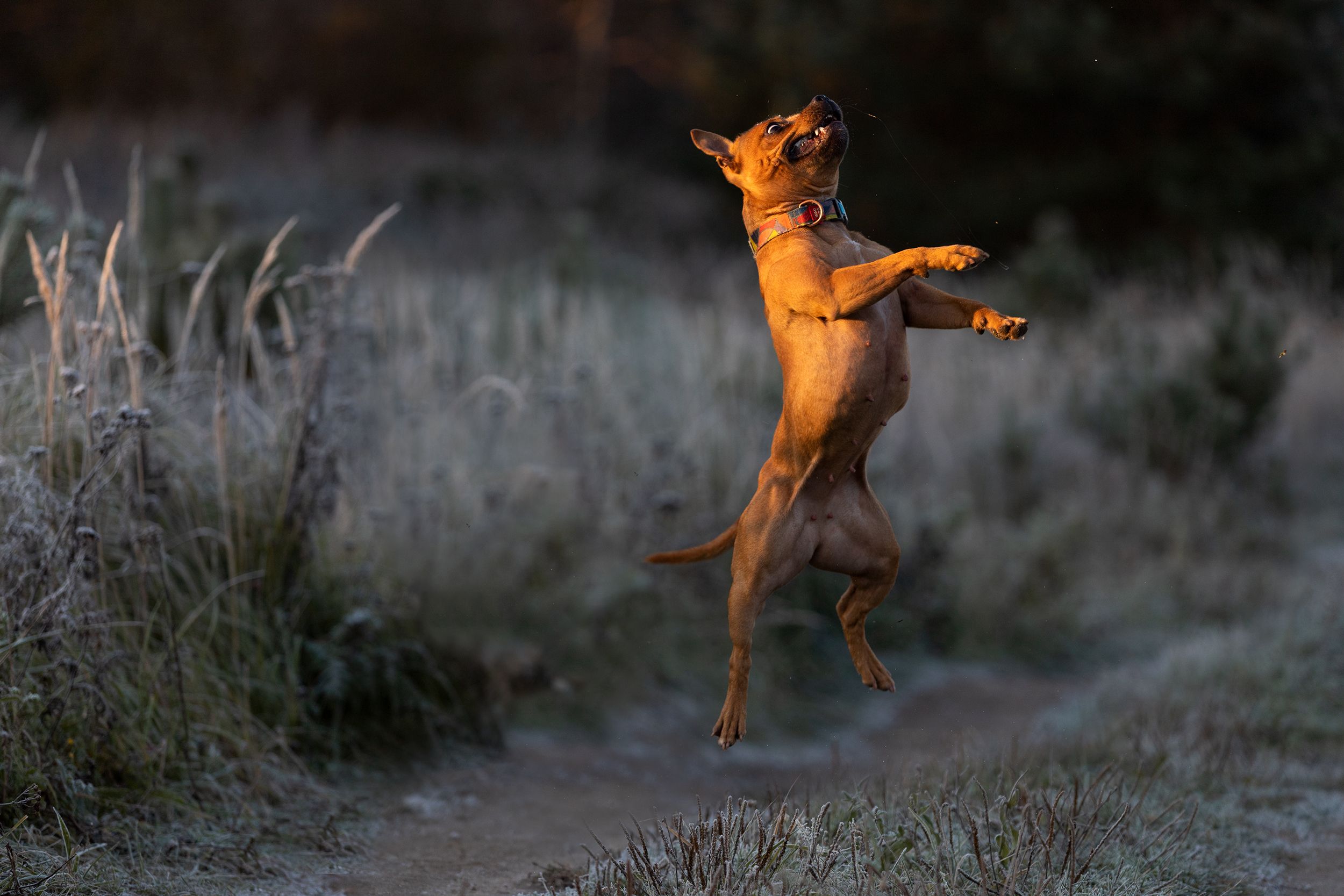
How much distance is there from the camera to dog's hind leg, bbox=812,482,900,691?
1.87m

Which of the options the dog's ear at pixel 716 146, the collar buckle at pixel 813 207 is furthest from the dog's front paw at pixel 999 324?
the dog's ear at pixel 716 146

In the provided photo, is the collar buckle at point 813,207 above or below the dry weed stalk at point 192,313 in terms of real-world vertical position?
above

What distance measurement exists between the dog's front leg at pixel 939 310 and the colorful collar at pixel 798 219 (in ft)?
0.56

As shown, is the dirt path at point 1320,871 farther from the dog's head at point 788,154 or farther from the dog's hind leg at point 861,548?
the dog's head at point 788,154

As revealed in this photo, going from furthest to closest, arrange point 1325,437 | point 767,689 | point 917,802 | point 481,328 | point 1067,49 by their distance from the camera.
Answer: point 1067,49 < point 1325,437 < point 481,328 < point 767,689 < point 917,802

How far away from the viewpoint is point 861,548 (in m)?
1.87

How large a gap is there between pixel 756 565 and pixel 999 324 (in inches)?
19.5

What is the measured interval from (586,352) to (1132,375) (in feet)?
15.0

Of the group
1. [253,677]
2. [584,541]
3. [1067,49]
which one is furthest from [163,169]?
[1067,49]

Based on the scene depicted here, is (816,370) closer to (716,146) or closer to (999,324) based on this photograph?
(999,324)

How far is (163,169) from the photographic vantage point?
7.84 meters

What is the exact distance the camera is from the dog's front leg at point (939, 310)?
5.79 ft

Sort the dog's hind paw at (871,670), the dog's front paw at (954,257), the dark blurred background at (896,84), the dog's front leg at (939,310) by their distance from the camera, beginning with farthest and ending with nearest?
the dark blurred background at (896,84), the dog's hind paw at (871,670), the dog's front leg at (939,310), the dog's front paw at (954,257)

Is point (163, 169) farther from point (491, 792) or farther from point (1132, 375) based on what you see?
point (1132, 375)
